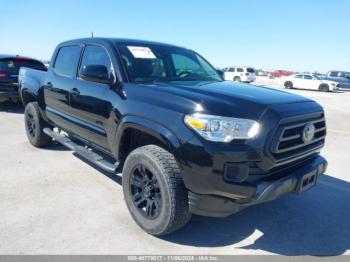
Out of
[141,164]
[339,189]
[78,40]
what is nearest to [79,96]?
[78,40]

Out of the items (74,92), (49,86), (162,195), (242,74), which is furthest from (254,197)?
(242,74)

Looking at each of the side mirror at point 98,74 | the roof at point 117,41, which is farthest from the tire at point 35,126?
the side mirror at point 98,74

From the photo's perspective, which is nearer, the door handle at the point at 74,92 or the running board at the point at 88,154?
the running board at the point at 88,154

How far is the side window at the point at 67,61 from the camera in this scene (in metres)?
4.60

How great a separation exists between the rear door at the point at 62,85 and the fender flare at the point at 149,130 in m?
1.38

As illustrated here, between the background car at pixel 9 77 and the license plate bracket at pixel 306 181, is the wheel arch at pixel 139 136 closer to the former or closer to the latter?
the license plate bracket at pixel 306 181

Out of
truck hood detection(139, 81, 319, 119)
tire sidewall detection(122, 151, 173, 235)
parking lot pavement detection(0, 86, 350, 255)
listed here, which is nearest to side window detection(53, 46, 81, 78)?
parking lot pavement detection(0, 86, 350, 255)

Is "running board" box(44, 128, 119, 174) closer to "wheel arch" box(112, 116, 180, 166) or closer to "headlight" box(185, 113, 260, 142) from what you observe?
"wheel arch" box(112, 116, 180, 166)

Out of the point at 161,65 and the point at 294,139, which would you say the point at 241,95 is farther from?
the point at 161,65

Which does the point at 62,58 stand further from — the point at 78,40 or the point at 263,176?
the point at 263,176

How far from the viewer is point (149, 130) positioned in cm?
304

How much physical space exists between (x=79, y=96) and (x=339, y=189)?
3.83 metres

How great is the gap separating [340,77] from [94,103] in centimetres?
3351

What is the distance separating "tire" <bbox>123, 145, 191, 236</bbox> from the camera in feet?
9.43
